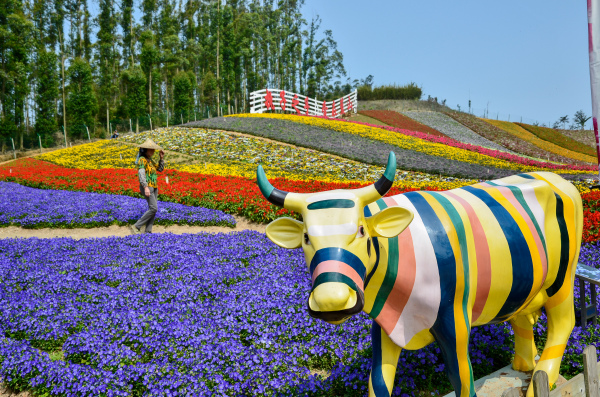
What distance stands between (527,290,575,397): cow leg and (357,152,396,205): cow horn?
2003mm

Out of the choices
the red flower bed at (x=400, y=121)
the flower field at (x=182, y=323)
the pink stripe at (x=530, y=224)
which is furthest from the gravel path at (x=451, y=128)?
the pink stripe at (x=530, y=224)

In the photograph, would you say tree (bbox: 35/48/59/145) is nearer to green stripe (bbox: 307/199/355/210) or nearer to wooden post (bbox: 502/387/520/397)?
green stripe (bbox: 307/199/355/210)

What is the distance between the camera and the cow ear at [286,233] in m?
2.35

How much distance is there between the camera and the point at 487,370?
3.76 m

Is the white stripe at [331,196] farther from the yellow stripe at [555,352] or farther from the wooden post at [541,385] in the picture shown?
the yellow stripe at [555,352]

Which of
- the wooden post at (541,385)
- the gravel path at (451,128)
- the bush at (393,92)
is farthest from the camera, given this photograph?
the bush at (393,92)

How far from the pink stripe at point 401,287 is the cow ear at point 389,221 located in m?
0.28

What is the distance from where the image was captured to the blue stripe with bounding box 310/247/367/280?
2.03 meters

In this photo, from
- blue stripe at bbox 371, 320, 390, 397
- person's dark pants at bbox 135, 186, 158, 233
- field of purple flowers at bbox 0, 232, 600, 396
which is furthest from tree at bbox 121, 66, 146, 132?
blue stripe at bbox 371, 320, 390, 397

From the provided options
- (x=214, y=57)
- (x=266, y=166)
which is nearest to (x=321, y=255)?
(x=266, y=166)

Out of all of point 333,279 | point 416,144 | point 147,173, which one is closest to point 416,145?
point 416,144

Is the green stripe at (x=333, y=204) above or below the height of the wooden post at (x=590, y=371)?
above

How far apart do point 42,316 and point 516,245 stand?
16.3ft

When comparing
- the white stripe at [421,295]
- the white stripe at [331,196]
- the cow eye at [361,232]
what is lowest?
the white stripe at [421,295]
